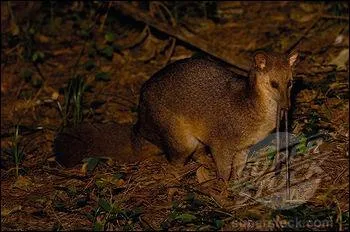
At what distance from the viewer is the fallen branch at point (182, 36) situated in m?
7.19

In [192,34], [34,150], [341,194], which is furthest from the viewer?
[192,34]

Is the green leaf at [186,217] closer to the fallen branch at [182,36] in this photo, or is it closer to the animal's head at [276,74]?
the animal's head at [276,74]

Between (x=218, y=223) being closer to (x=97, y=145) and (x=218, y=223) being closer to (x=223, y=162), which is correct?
(x=223, y=162)

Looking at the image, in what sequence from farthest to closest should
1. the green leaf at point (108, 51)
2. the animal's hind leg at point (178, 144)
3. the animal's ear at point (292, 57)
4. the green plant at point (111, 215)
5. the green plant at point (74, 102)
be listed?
the green leaf at point (108, 51) < the green plant at point (74, 102) < the animal's hind leg at point (178, 144) < the animal's ear at point (292, 57) < the green plant at point (111, 215)

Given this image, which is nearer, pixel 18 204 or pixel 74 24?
pixel 18 204

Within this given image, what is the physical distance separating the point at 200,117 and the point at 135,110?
60.7 inches

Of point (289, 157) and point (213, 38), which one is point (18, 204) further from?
point (213, 38)

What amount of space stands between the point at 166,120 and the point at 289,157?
3.58 ft

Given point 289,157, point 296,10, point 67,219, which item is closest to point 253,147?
point 289,157

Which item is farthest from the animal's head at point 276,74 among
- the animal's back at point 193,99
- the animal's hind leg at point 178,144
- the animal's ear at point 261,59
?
the animal's hind leg at point 178,144

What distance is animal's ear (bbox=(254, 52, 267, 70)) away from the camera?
5012 millimetres

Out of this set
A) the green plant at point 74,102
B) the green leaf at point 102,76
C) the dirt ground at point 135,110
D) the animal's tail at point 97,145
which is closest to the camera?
the dirt ground at point 135,110

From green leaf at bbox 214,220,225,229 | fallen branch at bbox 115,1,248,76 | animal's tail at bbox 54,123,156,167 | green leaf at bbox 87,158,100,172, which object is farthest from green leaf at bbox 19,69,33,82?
green leaf at bbox 214,220,225,229

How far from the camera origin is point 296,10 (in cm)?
868
